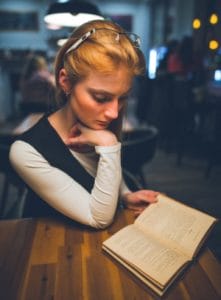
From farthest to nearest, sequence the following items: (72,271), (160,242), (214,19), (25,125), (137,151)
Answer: (214,19) < (25,125) < (137,151) < (160,242) < (72,271)

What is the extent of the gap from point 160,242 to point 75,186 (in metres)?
0.29

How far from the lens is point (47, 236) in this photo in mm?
829

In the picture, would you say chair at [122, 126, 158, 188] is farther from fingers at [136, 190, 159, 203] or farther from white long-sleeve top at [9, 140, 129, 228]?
white long-sleeve top at [9, 140, 129, 228]

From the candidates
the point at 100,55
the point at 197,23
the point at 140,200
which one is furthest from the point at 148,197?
the point at 197,23

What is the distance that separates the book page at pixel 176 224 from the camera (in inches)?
30.8

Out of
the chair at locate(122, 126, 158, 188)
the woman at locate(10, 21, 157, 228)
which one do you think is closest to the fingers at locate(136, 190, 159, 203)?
the woman at locate(10, 21, 157, 228)

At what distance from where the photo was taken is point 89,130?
92 centimetres

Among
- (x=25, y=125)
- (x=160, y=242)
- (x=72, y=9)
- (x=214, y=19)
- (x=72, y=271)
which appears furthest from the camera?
(x=214, y=19)

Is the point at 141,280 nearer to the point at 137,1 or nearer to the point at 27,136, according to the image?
the point at 27,136

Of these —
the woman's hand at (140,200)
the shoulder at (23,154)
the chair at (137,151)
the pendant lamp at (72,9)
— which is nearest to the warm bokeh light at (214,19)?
the pendant lamp at (72,9)

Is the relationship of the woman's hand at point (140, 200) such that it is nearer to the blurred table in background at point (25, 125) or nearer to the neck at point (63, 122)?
the neck at point (63, 122)

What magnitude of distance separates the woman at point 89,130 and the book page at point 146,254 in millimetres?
87

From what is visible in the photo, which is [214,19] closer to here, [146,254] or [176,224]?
[176,224]

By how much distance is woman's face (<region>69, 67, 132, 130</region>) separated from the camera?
827mm
